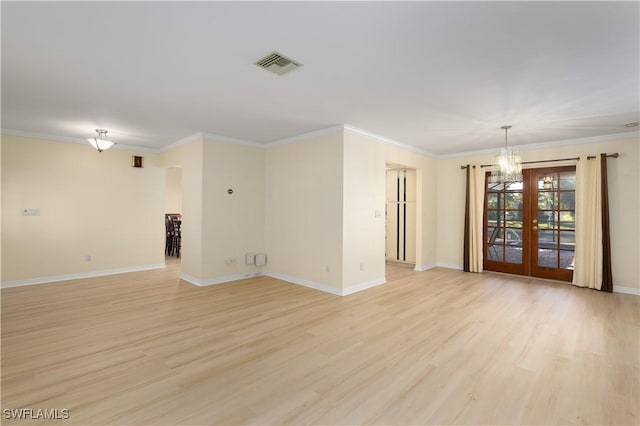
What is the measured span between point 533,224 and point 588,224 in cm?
81

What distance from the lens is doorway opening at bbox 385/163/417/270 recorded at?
7.30 metres

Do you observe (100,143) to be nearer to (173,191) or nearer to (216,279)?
(216,279)

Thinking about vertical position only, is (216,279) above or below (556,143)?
below

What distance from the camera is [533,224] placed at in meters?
5.88

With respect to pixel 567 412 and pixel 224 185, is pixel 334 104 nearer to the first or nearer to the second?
pixel 224 185

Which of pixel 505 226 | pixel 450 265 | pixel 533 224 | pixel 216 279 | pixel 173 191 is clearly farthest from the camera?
pixel 173 191

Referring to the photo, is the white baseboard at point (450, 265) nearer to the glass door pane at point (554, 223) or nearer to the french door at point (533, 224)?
the french door at point (533, 224)

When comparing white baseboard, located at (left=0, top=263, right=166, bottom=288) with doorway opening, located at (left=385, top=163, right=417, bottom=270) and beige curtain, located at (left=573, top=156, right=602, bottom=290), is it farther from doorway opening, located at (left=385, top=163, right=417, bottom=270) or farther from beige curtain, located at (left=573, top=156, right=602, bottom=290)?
beige curtain, located at (left=573, top=156, right=602, bottom=290)

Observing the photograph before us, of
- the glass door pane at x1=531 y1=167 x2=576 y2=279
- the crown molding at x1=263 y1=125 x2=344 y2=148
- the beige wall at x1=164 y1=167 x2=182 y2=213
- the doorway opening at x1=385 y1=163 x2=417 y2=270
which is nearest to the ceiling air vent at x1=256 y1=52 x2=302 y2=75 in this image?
the crown molding at x1=263 y1=125 x2=344 y2=148

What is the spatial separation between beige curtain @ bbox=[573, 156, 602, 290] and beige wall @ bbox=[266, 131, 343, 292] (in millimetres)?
4122

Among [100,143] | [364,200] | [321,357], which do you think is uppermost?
[100,143]

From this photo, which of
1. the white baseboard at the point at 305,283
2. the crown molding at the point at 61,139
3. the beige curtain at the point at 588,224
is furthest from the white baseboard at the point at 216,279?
the beige curtain at the point at 588,224

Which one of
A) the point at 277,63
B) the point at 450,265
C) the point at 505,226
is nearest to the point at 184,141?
the point at 277,63

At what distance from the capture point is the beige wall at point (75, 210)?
16.7ft
